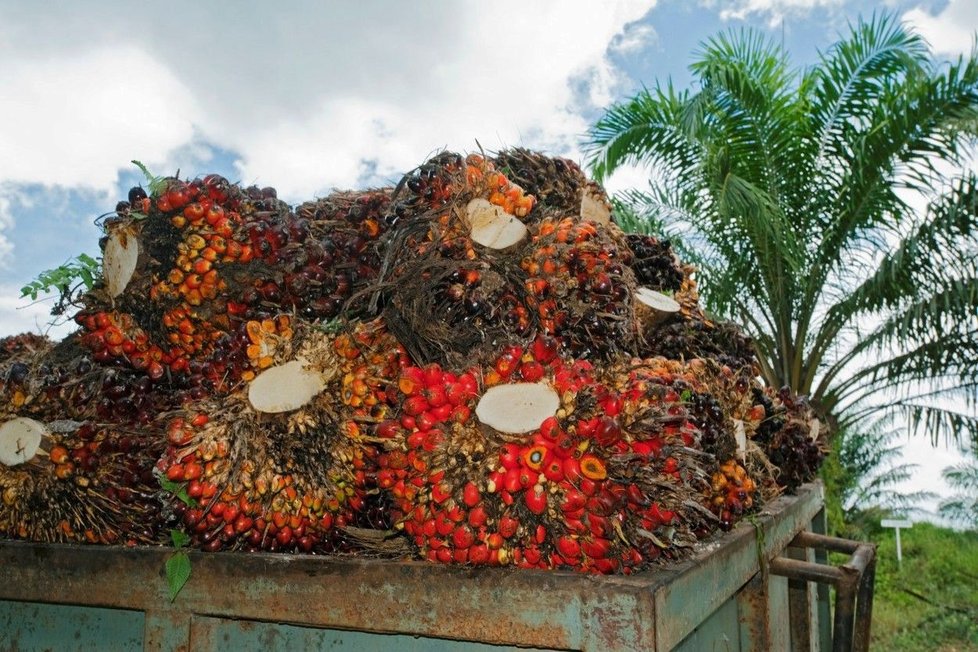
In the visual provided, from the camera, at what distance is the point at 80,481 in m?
1.89

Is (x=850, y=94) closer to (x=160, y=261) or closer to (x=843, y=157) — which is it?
(x=843, y=157)

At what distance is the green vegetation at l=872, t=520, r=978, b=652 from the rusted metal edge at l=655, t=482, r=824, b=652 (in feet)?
11.0

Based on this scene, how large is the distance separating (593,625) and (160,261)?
1.48 meters

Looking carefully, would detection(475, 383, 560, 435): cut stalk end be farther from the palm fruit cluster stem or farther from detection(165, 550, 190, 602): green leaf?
detection(165, 550, 190, 602): green leaf

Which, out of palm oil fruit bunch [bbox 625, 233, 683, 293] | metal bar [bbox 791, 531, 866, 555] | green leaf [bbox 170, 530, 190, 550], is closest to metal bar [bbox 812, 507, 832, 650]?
metal bar [bbox 791, 531, 866, 555]

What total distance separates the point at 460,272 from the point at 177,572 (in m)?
0.85

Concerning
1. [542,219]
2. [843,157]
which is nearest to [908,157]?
[843,157]

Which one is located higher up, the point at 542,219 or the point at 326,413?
the point at 542,219

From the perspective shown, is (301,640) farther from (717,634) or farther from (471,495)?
(717,634)

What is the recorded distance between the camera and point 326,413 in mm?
1714

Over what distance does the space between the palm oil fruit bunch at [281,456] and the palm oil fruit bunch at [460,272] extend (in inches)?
5.5

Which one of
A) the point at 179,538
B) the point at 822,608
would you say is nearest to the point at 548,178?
the point at 179,538

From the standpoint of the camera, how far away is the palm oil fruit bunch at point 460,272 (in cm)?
171

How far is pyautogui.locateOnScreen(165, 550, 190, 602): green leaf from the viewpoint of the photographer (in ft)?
5.24
